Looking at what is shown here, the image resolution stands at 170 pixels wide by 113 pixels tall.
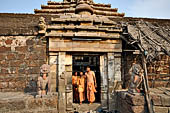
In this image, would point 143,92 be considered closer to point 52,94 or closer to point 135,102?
point 135,102

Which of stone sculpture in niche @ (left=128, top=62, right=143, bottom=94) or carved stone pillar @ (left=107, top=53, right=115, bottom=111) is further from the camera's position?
carved stone pillar @ (left=107, top=53, right=115, bottom=111)

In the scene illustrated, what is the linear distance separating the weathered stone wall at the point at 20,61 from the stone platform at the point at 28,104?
1.08 metres

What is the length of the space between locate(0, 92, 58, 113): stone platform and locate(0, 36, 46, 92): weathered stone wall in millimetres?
1077

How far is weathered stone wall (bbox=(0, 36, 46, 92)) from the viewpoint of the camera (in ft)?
15.3

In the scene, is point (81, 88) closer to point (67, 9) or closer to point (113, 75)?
point (113, 75)

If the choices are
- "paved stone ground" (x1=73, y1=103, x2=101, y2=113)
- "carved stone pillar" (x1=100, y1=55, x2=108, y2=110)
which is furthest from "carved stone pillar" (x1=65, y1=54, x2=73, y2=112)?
"carved stone pillar" (x1=100, y1=55, x2=108, y2=110)

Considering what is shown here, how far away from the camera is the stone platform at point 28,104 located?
355cm

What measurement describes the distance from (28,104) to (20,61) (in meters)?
1.88

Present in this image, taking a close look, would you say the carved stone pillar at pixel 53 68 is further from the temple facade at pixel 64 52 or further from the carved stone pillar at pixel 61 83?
the carved stone pillar at pixel 61 83

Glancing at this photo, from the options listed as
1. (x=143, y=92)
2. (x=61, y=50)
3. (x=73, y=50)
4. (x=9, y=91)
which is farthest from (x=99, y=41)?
(x=9, y=91)

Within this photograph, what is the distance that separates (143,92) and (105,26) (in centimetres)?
298

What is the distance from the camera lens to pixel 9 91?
463 centimetres

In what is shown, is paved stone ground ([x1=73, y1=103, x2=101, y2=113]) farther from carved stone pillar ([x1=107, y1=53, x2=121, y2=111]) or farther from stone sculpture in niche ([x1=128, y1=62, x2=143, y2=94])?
stone sculpture in niche ([x1=128, y1=62, x2=143, y2=94])

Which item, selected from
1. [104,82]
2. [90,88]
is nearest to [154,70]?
[104,82]
